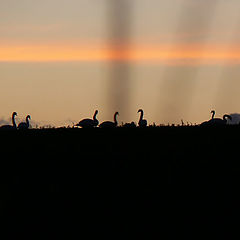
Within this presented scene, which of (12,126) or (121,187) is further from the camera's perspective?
(12,126)

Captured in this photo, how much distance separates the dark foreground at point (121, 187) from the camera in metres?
15.1

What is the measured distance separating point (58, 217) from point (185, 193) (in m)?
2.82

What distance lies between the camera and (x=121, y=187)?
59.7 feet

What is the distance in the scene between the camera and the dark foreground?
15.1 m

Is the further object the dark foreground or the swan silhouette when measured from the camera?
the swan silhouette

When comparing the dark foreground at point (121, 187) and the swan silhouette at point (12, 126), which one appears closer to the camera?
the dark foreground at point (121, 187)

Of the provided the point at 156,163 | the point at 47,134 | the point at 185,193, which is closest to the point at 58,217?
the point at 185,193

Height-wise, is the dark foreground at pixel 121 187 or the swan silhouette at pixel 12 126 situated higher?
the swan silhouette at pixel 12 126

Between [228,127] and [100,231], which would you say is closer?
[100,231]

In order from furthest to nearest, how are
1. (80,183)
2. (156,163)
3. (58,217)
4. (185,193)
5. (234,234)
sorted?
(156,163), (80,183), (185,193), (58,217), (234,234)

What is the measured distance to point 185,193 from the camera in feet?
57.2

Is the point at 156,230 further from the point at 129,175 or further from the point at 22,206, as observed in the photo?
the point at 129,175

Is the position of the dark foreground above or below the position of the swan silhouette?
below

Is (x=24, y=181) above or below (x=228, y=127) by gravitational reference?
below
